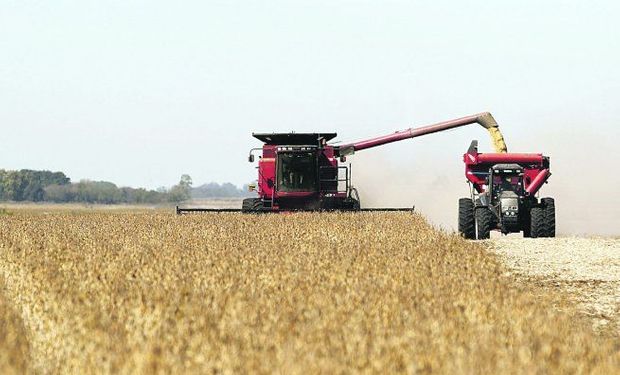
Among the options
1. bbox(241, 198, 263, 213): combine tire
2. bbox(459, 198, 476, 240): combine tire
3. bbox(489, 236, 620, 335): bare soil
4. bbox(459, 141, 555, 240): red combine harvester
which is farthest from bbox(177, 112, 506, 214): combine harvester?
bbox(489, 236, 620, 335): bare soil

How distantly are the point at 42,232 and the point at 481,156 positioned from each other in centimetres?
993

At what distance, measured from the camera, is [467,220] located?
69.1ft

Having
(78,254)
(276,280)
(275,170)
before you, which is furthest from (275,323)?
(275,170)

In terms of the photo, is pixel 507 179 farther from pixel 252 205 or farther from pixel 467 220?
pixel 252 205

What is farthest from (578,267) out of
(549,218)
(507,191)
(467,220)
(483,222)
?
(507,191)

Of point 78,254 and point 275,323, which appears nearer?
point 275,323

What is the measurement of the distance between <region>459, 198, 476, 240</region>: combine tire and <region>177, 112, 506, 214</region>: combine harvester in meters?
6.49

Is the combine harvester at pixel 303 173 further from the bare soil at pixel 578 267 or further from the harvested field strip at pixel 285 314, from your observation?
the harvested field strip at pixel 285 314

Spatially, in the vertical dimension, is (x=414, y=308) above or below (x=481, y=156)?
below

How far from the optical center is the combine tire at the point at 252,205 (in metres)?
27.3

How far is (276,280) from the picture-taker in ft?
28.8

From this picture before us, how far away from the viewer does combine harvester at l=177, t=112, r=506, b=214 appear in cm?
2719

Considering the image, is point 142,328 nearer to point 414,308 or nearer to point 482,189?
point 414,308

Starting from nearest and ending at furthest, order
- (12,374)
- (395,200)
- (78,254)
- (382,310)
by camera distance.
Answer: (12,374)
(382,310)
(78,254)
(395,200)
